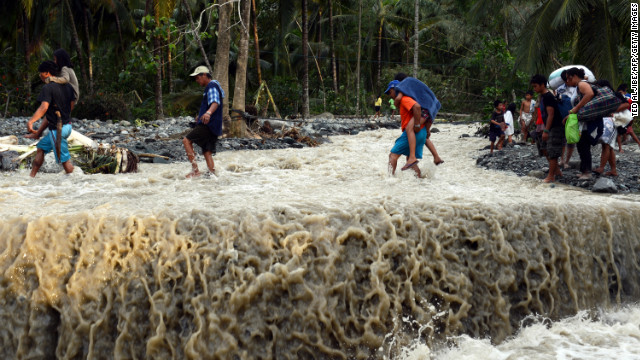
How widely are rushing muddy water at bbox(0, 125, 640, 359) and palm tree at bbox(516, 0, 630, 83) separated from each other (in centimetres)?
809

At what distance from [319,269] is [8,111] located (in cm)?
1806

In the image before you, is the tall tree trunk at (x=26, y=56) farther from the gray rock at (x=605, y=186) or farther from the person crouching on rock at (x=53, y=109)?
the gray rock at (x=605, y=186)

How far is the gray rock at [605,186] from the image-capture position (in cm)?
600

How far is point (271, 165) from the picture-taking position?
8742mm

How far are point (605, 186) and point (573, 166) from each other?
1.60 metres

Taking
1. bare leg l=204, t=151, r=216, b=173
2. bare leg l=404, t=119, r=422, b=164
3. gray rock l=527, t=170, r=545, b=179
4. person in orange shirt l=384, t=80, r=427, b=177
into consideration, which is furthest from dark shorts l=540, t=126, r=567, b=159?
bare leg l=204, t=151, r=216, b=173

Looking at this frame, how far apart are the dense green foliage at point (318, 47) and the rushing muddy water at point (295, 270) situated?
775 cm

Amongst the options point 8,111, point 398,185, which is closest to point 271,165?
point 398,185

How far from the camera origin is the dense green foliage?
12.9 metres

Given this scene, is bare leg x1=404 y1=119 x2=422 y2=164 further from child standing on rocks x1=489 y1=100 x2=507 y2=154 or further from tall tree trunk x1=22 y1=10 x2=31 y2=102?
tall tree trunk x1=22 y1=10 x2=31 y2=102

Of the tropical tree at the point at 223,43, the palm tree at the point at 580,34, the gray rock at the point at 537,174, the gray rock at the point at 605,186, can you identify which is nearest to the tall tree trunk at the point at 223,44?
the tropical tree at the point at 223,43

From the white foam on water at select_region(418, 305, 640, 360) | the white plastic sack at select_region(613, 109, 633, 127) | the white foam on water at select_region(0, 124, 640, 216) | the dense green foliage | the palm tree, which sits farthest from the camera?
the dense green foliage

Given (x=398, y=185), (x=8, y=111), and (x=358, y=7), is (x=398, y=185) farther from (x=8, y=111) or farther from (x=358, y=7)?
(x=358, y=7)

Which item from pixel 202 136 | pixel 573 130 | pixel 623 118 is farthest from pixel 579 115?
pixel 202 136
